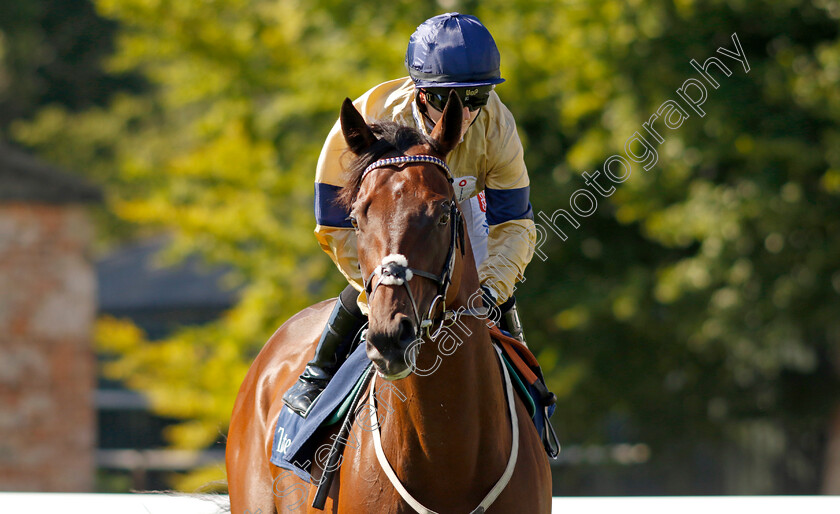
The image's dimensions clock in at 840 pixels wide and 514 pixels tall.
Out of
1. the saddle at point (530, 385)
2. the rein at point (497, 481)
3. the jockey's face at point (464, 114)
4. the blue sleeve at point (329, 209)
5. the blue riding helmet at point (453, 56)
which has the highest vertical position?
the blue riding helmet at point (453, 56)

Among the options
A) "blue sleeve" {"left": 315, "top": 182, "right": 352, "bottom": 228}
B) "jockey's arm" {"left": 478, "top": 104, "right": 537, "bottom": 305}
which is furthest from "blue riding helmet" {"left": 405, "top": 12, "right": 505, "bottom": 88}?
"blue sleeve" {"left": 315, "top": 182, "right": 352, "bottom": 228}

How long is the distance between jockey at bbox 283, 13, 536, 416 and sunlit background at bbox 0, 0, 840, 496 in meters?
4.61

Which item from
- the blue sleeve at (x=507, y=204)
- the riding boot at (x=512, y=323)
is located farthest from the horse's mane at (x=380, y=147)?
the riding boot at (x=512, y=323)

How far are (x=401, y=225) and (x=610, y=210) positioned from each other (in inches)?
312

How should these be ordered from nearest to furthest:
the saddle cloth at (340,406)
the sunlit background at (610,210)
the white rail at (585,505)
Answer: the saddle cloth at (340,406), the white rail at (585,505), the sunlit background at (610,210)

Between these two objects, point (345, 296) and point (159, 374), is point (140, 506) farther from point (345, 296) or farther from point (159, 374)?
point (159, 374)

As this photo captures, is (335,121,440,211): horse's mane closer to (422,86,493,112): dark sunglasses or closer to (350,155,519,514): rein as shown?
(350,155,519,514): rein

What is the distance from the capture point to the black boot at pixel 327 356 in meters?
3.60

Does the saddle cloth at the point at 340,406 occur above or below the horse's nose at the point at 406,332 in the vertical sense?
below

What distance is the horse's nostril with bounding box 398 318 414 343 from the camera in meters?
2.40

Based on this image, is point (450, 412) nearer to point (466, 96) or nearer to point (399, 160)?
point (399, 160)

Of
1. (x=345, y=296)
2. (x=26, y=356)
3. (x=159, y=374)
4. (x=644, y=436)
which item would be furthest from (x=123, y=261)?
(x=345, y=296)

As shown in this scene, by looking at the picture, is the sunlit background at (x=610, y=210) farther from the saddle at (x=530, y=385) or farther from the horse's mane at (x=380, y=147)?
the horse's mane at (x=380, y=147)

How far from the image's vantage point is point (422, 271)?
2.53m
